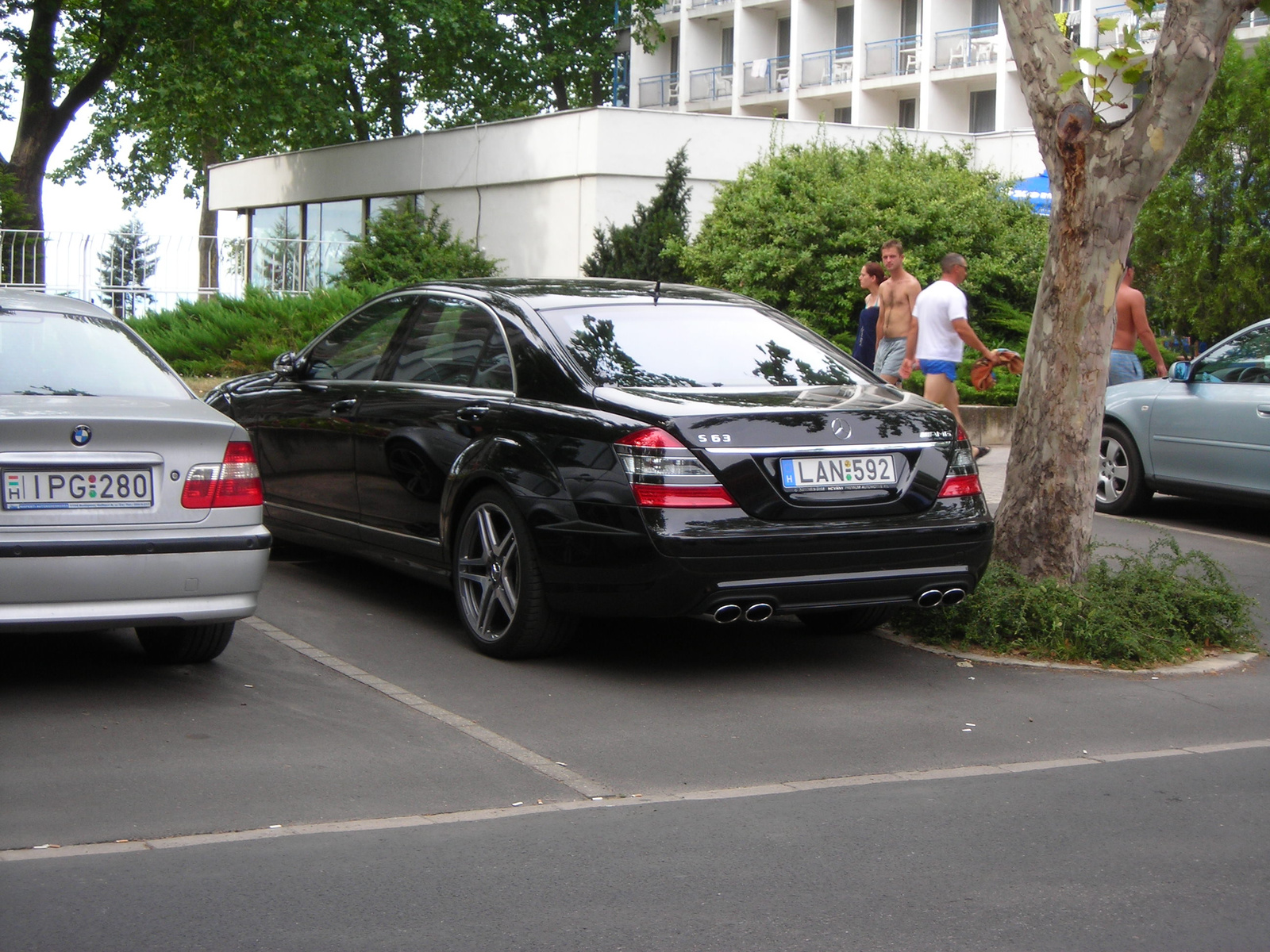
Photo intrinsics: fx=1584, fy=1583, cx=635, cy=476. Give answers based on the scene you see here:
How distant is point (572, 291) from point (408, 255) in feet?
70.6

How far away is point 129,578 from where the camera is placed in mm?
5582

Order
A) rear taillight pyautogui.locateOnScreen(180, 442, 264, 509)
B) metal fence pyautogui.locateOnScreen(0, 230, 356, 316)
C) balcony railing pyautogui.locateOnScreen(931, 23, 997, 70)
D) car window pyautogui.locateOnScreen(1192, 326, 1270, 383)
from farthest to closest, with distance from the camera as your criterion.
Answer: balcony railing pyautogui.locateOnScreen(931, 23, 997, 70) < metal fence pyautogui.locateOnScreen(0, 230, 356, 316) < car window pyautogui.locateOnScreen(1192, 326, 1270, 383) < rear taillight pyautogui.locateOnScreen(180, 442, 264, 509)

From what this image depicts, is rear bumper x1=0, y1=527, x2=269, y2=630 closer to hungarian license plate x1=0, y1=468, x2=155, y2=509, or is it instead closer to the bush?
hungarian license plate x1=0, y1=468, x2=155, y2=509

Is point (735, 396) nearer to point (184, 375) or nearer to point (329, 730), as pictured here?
point (329, 730)

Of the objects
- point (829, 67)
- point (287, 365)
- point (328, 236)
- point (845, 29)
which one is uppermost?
point (845, 29)

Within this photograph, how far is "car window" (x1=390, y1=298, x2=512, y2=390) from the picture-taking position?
23.0 ft

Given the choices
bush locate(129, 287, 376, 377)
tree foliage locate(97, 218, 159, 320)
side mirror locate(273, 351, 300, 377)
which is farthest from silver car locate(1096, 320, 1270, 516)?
tree foliage locate(97, 218, 159, 320)

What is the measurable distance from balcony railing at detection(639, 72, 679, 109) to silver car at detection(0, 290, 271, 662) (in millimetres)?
53252

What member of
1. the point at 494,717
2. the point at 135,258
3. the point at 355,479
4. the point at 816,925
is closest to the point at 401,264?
the point at 135,258

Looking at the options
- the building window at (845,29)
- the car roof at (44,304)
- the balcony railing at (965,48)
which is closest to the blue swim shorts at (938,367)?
the car roof at (44,304)

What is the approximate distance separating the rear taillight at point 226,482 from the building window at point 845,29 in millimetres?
48981

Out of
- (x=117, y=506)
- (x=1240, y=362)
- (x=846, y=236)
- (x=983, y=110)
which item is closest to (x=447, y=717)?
(x=117, y=506)

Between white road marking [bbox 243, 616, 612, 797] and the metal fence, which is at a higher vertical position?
the metal fence

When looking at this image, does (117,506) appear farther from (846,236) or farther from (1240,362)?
(846,236)
